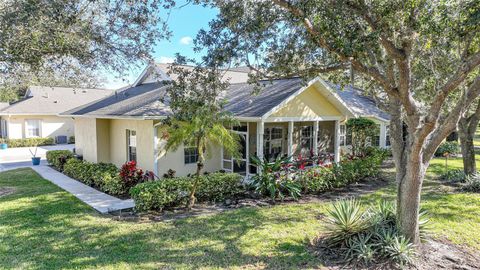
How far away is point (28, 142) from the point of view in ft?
102

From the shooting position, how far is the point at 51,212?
10.5 m

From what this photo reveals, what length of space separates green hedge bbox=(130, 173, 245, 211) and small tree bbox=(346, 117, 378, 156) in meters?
9.89

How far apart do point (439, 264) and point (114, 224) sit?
8.28 metres

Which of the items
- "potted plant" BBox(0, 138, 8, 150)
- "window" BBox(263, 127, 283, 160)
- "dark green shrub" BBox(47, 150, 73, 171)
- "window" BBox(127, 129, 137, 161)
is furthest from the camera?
"potted plant" BBox(0, 138, 8, 150)

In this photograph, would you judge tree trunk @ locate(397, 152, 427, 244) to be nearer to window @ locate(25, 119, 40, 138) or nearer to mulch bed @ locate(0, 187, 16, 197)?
mulch bed @ locate(0, 187, 16, 197)

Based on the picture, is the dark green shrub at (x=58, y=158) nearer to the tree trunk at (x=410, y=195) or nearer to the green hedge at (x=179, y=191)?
the green hedge at (x=179, y=191)

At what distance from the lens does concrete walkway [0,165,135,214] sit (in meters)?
11.3

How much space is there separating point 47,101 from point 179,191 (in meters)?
29.8

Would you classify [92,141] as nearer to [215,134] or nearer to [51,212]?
[51,212]

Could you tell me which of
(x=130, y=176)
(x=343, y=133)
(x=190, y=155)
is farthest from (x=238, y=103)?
(x=343, y=133)

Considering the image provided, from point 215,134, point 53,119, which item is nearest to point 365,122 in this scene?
point 215,134

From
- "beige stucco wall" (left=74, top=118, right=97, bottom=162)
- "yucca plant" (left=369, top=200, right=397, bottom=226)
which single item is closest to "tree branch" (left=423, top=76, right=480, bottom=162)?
"yucca plant" (left=369, top=200, right=397, bottom=226)

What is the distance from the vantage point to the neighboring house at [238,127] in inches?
553

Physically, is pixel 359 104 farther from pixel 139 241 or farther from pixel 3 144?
pixel 3 144
